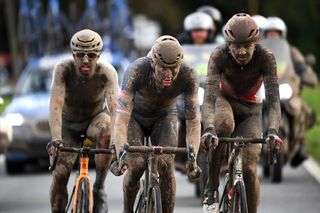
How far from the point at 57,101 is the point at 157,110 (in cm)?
95

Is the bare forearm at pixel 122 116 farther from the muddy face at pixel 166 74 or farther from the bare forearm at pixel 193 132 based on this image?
the bare forearm at pixel 193 132

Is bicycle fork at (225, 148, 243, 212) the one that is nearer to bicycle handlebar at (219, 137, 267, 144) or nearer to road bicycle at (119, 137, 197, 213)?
bicycle handlebar at (219, 137, 267, 144)

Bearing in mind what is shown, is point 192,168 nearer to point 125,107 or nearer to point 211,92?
point 125,107

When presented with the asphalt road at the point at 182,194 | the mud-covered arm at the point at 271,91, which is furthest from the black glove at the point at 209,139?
the asphalt road at the point at 182,194

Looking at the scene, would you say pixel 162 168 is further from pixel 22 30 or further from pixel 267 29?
pixel 22 30

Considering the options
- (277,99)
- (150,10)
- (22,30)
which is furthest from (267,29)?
(150,10)

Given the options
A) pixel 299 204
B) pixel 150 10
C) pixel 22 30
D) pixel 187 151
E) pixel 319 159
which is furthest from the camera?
pixel 150 10

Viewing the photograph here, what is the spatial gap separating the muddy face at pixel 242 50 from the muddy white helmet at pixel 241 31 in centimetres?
6

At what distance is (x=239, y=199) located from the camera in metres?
12.3

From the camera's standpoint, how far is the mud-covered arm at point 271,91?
41.4 feet

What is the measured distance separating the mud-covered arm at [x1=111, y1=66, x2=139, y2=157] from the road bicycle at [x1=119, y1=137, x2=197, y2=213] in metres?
0.30

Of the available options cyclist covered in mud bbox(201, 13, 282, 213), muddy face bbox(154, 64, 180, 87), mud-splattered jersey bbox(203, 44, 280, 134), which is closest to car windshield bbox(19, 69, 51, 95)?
cyclist covered in mud bbox(201, 13, 282, 213)

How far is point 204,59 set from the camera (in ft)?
61.5

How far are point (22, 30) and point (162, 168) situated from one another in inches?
886
